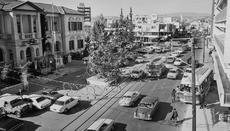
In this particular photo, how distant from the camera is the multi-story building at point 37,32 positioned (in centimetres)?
3572

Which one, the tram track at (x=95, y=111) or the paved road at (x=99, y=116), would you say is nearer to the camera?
the paved road at (x=99, y=116)

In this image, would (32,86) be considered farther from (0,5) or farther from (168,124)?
(168,124)

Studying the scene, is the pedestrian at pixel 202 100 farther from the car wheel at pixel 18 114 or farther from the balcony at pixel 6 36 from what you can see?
the balcony at pixel 6 36

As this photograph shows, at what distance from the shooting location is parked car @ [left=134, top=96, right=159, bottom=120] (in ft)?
65.2

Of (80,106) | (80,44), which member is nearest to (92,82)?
(80,106)

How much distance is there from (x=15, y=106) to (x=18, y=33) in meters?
17.5

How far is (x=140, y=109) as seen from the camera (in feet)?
67.4

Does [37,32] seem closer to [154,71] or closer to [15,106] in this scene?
[15,106]

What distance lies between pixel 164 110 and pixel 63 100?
9985mm

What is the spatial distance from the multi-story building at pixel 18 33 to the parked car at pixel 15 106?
46.9ft

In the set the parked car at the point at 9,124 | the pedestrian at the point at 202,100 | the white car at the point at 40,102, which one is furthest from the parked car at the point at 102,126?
the pedestrian at the point at 202,100

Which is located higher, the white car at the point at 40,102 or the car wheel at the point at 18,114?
the white car at the point at 40,102

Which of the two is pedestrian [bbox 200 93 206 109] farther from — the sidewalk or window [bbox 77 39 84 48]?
window [bbox 77 39 84 48]

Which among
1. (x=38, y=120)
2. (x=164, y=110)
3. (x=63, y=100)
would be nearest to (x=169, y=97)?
(x=164, y=110)
